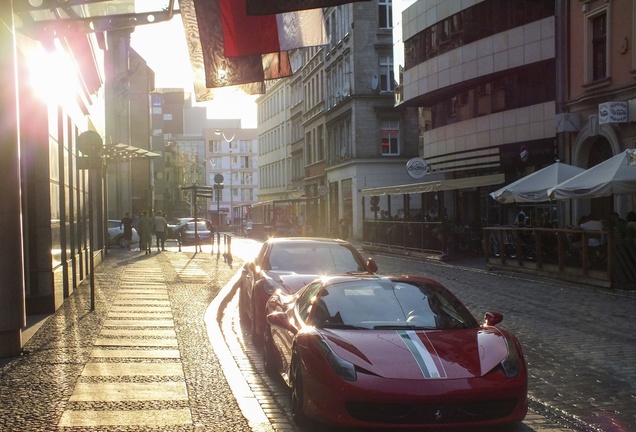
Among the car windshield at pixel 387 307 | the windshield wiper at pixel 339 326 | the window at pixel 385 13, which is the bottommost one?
the windshield wiper at pixel 339 326

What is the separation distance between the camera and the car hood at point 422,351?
656cm

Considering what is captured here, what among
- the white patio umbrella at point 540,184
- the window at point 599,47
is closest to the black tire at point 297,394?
the white patio umbrella at point 540,184

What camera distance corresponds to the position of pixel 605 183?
63.8 feet

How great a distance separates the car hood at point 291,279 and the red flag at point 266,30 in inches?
155

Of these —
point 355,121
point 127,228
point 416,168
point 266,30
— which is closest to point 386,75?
point 355,121

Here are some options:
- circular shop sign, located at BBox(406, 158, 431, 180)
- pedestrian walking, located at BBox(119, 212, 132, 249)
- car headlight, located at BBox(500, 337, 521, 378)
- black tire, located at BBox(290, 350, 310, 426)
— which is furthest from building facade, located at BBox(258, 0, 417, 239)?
car headlight, located at BBox(500, 337, 521, 378)

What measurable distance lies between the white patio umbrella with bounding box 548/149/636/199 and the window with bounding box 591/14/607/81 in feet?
28.6

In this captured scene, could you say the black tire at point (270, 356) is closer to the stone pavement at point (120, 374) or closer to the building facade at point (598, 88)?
the stone pavement at point (120, 374)

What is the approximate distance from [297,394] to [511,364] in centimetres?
169

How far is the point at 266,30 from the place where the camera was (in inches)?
563

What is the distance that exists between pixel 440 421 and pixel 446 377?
0.32 metres

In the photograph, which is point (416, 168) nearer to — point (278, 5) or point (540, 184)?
point (540, 184)

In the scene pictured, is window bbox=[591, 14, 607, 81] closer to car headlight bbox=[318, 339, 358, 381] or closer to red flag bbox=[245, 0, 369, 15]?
red flag bbox=[245, 0, 369, 15]

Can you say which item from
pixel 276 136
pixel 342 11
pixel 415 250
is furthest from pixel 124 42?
pixel 415 250
